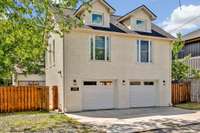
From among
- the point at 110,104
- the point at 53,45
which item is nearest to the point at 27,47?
the point at 53,45

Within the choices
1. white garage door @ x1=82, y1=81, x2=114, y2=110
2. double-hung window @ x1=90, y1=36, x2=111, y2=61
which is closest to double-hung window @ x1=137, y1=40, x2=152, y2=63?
double-hung window @ x1=90, y1=36, x2=111, y2=61

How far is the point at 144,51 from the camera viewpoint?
19.7 m

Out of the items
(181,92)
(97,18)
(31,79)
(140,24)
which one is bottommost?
(181,92)

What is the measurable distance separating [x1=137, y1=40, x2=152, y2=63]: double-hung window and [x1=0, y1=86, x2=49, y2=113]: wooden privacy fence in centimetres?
693

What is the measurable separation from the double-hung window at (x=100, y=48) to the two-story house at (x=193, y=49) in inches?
458

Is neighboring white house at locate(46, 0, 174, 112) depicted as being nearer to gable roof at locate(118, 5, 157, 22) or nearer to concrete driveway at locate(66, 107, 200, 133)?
gable roof at locate(118, 5, 157, 22)

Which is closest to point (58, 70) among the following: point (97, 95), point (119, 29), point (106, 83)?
point (97, 95)

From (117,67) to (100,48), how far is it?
178 centimetres

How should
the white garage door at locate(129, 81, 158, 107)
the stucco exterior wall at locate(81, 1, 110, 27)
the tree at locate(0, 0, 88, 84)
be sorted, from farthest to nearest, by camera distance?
the white garage door at locate(129, 81, 158, 107)
the stucco exterior wall at locate(81, 1, 110, 27)
the tree at locate(0, 0, 88, 84)

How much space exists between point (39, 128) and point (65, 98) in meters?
5.04

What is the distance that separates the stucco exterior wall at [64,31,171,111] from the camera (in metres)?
17.0

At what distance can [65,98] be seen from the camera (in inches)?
658

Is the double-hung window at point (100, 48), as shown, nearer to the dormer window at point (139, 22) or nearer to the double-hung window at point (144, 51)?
the double-hung window at point (144, 51)

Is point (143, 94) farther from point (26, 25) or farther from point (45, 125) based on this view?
point (26, 25)
